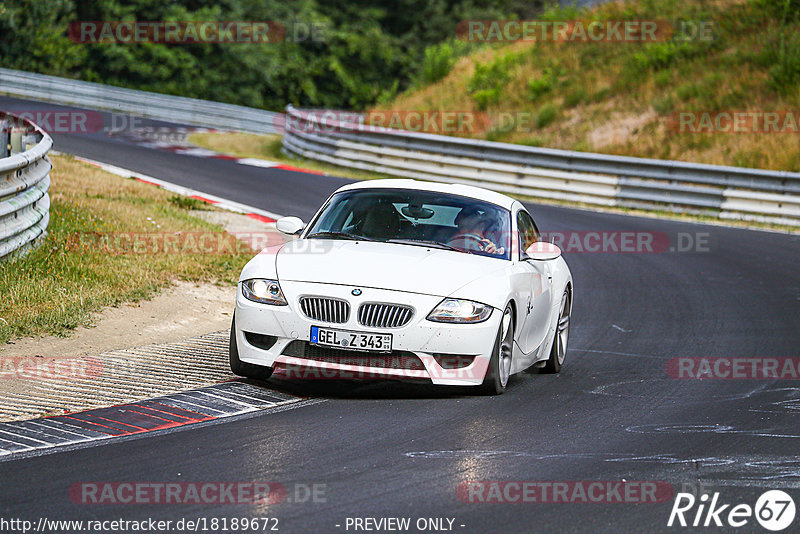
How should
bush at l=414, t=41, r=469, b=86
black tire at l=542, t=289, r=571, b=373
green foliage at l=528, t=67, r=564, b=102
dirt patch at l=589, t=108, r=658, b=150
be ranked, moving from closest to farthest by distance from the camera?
1. black tire at l=542, t=289, r=571, b=373
2. dirt patch at l=589, t=108, r=658, b=150
3. green foliage at l=528, t=67, r=564, b=102
4. bush at l=414, t=41, r=469, b=86

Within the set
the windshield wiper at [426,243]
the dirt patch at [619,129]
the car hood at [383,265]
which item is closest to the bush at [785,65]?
the dirt patch at [619,129]

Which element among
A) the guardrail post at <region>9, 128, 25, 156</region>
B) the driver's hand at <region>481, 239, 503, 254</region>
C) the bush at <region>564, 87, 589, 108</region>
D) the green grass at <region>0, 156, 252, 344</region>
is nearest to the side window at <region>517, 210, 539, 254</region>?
the driver's hand at <region>481, 239, 503, 254</region>

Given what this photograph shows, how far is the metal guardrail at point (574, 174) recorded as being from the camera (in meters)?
22.4

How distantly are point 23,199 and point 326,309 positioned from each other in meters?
5.12

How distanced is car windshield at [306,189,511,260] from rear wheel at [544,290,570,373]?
1130 millimetres

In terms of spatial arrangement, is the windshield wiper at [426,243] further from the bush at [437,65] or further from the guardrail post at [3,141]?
the bush at [437,65]

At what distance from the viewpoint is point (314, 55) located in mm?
57812

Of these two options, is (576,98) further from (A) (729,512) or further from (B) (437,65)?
(A) (729,512)

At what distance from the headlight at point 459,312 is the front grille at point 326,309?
1.91 ft

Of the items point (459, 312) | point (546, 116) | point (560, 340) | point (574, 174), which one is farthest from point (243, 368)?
point (546, 116)

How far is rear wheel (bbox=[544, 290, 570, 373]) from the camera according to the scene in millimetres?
9930

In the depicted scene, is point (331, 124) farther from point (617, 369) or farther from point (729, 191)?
point (617, 369)

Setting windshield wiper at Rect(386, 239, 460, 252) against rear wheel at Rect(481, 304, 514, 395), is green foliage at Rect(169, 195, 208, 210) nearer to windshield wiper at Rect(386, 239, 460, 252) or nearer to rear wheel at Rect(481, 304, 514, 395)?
windshield wiper at Rect(386, 239, 460, 252)

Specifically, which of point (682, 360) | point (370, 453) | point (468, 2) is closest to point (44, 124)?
point (682, 360)
